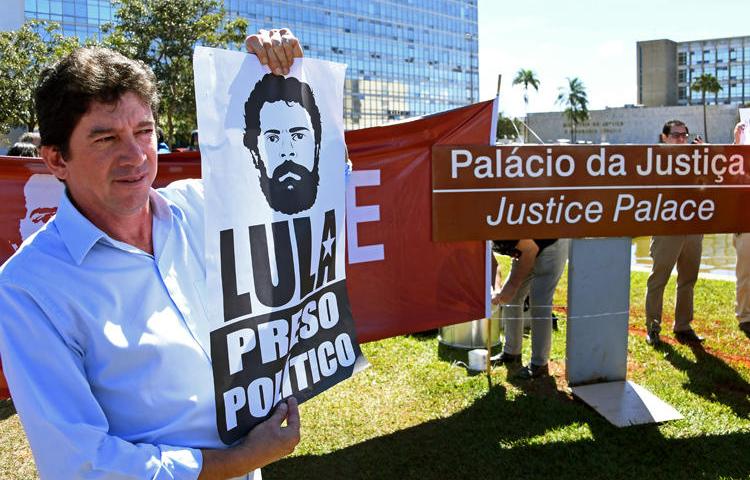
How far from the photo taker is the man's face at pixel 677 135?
6531 mm

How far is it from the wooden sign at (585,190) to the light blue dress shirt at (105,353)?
125 inches

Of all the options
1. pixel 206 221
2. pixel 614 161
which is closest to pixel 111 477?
pixel 206 221

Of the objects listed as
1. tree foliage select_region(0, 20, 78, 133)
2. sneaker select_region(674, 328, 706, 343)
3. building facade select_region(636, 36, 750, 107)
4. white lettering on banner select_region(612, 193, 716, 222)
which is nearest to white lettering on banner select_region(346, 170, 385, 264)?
white lettering on banner select_region(612, 193, 716, 222)

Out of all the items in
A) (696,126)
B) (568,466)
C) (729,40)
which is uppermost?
(729,40)

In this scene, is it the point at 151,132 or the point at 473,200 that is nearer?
the point at 151,132

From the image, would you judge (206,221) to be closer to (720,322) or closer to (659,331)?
(659,331)

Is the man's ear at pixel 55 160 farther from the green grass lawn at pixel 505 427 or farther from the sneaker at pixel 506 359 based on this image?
the sneaker at pixel 506 359

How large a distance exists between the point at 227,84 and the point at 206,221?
0.38m

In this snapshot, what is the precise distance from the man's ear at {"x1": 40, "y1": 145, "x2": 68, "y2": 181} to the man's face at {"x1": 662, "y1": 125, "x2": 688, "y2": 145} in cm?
629

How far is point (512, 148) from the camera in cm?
471

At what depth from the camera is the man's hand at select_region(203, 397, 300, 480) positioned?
1.56 m

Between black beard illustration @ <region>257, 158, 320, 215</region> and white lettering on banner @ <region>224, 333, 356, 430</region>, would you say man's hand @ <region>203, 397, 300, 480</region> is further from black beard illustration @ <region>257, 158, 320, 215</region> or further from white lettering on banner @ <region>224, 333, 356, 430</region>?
black beard illustration @ <region>257, 158, 320, 215</region>

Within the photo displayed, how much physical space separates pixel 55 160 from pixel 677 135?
637 centimetres

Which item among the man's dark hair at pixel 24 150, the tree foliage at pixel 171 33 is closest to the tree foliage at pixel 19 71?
the tree foliage at pixel 171 33
